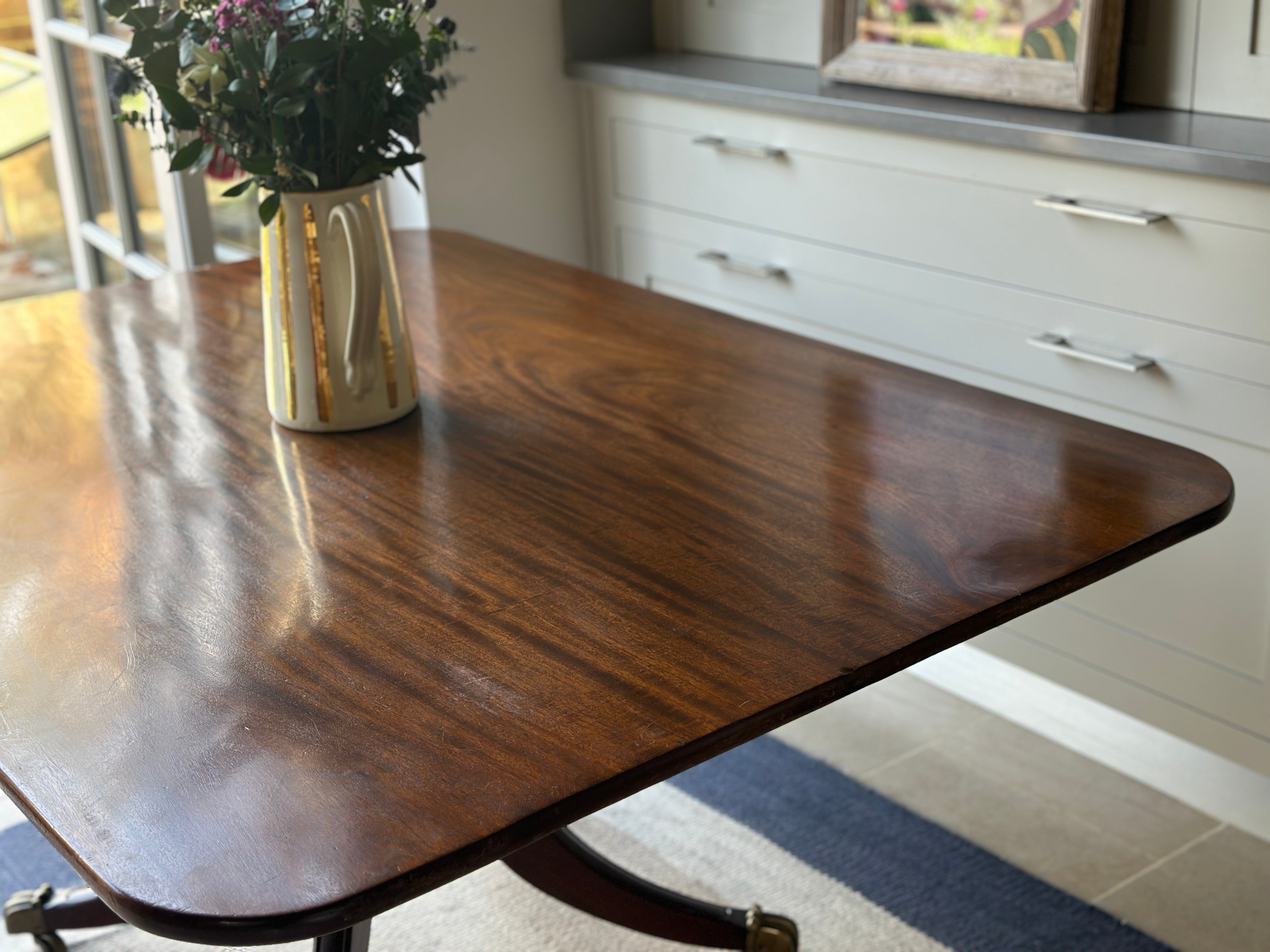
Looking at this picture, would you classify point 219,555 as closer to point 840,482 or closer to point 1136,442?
point 840,482

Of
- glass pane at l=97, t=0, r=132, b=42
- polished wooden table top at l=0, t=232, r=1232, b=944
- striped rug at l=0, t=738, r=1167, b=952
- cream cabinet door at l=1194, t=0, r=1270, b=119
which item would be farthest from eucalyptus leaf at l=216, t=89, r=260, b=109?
glass pane at l=97, t=0, r=132, b=42

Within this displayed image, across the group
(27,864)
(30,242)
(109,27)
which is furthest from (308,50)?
(30,242)

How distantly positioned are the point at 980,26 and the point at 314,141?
4.20 ft

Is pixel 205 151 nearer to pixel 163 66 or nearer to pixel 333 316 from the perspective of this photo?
pixel 163 66

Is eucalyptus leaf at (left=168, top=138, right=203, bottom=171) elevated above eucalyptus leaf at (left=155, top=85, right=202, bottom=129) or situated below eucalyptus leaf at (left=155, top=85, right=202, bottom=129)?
below

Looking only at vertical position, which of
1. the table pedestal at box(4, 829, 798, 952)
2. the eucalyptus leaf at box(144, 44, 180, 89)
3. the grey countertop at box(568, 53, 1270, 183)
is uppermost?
the eucalyptus leaf at box(144, 44, 180, 89)

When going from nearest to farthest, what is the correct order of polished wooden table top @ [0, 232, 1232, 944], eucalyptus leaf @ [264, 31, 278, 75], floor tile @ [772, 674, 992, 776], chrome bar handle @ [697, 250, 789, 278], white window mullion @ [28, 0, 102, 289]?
polished wooden table top @ [0, 232, 1232, 944]
eucalyptus leaf @ [264, 31, 278, 75]
floor tile @ [772, 674, 992, 776]
chrome bar handle @ [697, 250, 789, 278]
white window mullion @ [28, 0, 102, 289]

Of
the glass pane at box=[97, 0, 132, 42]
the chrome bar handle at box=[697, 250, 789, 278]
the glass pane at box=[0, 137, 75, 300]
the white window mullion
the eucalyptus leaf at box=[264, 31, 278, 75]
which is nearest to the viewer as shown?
the eucalyptus leaf at box=[264, 31, 278, 75]

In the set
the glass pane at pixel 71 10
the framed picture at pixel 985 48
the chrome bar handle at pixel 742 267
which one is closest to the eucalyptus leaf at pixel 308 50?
the framed picture at pixel 985 48

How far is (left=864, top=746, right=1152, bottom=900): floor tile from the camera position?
6.10 feet

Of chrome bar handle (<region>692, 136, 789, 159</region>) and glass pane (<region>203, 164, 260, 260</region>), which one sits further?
glass pane (<region>203, 164, 260, 260</region>)

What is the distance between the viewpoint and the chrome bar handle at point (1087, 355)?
1816mm

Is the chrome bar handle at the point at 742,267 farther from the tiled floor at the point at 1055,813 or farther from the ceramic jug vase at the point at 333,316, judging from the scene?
the ceramic jug vase at the point at 333,316

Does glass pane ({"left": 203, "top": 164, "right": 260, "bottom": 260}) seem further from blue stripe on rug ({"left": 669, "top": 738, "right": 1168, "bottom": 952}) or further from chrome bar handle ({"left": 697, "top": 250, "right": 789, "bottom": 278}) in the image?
blue stripe on rug ({"left": 669, "top": 738, "right": 1168, "bottom": 952})
